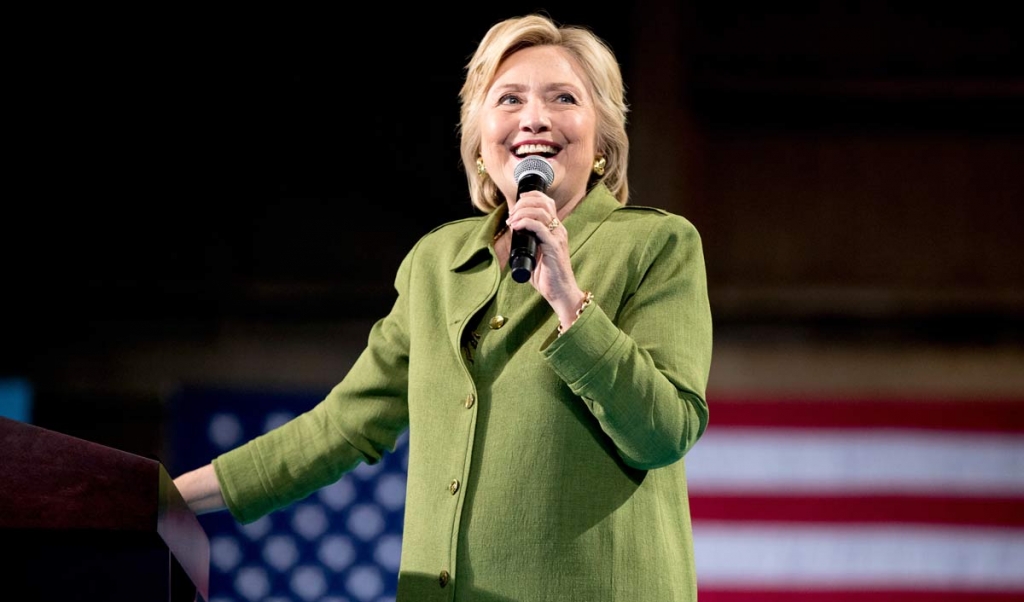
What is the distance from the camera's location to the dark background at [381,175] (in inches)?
152

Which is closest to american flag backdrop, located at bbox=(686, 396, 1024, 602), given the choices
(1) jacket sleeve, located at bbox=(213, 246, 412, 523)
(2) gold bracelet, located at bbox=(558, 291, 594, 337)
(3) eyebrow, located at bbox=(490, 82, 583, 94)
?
(1) jacket sleeve, located at bbox=(213, 246, 412, 523)

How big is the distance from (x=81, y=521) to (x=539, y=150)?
2.31ft

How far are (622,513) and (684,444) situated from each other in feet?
0.33

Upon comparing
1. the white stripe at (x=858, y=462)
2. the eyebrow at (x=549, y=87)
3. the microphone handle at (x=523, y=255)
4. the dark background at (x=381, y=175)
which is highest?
the dark background at (x=381, y=175)

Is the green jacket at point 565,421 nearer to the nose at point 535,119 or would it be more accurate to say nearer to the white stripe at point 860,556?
the nose at point 535,119

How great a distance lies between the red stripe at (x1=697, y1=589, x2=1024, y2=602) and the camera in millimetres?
3451

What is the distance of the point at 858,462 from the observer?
11.6 ft

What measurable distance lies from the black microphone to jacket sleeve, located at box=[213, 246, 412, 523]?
24 centimetres

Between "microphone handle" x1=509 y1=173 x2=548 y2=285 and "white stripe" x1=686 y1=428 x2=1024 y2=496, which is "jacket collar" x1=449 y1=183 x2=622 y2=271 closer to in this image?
"microphone handle" x1=509 y1=173 x2=548 y2=285

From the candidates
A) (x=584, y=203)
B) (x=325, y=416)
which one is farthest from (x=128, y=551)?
(x=584, y=203)

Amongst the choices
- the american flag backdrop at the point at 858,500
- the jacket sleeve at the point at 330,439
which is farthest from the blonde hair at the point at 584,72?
the american flag backdrop at the point at 858,500

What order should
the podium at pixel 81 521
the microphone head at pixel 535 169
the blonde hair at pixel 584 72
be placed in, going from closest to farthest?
the podium at pixel 81 521, the microphone head at pixel 535 169, the blonde hair at pixel 584 72

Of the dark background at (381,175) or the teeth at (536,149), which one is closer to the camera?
the teeth at (536,149)

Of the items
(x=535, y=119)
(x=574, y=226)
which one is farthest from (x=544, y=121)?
(x=574, y=226)
